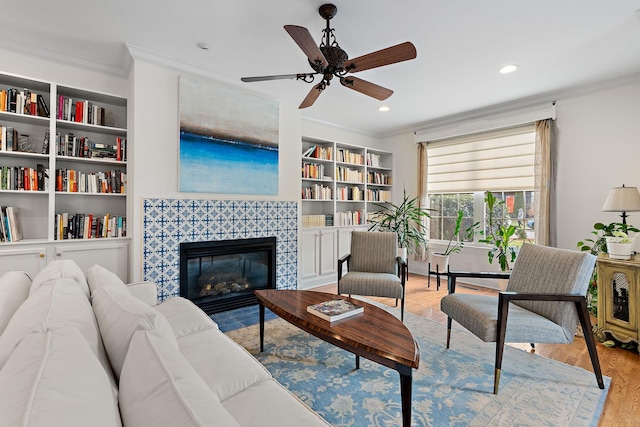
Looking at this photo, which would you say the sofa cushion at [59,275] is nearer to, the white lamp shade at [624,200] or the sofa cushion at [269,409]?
the sofa cushion at [269,409]

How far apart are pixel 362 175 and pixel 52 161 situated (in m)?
4.08

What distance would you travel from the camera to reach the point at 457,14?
7.32 feet

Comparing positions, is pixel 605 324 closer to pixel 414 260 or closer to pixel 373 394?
pixel 373 394

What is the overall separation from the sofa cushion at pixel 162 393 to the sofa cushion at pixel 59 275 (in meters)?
0.90

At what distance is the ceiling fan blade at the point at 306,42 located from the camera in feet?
5.65

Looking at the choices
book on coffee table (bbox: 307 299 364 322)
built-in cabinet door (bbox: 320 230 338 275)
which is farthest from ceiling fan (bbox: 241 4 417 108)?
built-in cabinet door (bbox: 320 230 338 275)

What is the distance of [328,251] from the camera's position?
15.2ft

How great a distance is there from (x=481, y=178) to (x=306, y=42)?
3711 mm

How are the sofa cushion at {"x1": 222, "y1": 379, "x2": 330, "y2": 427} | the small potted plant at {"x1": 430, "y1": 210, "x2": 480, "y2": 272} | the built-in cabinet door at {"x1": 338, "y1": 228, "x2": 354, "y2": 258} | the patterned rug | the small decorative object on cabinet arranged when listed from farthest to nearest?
the built-in cabinet door at {"x1": 338, "y1": 228, "x2": 354, "y2": 258}
the small potted plant at {"x1": 430, "y1": 210, "x2": 480, "y2": 272}
the small decorative object on cabinet
the patterned rug
the sofa cushion at {"x1": 222, "y1": 379, "x2": 330, "y2": 427}

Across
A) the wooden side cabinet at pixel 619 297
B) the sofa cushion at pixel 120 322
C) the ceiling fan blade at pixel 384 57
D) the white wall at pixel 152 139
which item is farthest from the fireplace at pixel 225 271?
the wooden side cabinet at pixel 619 297

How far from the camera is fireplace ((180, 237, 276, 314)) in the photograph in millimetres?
3246

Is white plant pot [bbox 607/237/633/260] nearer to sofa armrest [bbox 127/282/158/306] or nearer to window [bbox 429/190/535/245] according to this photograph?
window [bbox 429/190/535/245]

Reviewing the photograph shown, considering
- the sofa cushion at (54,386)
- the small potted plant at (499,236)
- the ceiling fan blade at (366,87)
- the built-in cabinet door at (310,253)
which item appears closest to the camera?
the sofa cushion at (54,386)

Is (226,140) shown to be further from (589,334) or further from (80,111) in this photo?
(589,334)
